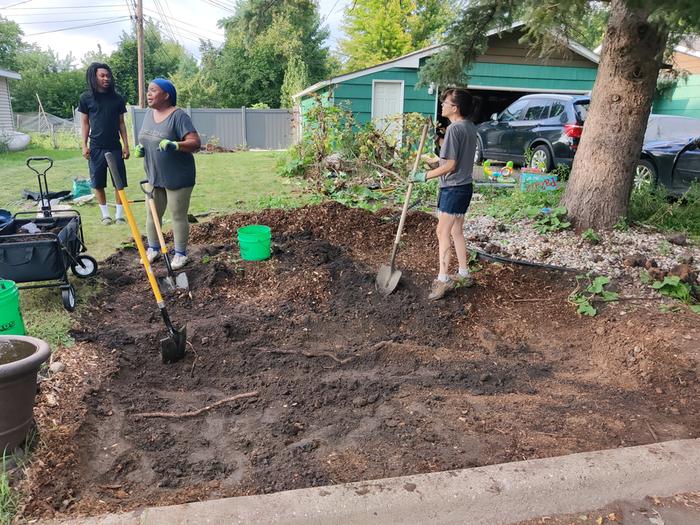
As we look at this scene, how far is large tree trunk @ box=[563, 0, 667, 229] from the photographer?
16.4ft

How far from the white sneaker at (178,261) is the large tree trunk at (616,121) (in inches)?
167

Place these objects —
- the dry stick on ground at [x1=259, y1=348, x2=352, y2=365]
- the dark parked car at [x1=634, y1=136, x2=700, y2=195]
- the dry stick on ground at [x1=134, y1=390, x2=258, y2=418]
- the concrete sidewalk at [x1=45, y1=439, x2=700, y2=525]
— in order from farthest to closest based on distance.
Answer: the dark parked car at [x1=634, y1=136, x2=700, y2=195], the dry stick on ground at [x1=259, y1=348, x2=352, y2=365], the dry stick on ground at [x1=134, y1=390, x2=258, y2=418], the concrete sidewalk at [x1=45, y1=439, x2=700, y2=525]

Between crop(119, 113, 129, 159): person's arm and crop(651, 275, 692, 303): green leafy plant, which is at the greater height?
crop(119, 113, 129, 159): person's arm

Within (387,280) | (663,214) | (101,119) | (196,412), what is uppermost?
(101,119)

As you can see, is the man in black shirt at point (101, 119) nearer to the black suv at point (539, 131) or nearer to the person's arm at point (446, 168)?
the person's arm at point (446, 168)

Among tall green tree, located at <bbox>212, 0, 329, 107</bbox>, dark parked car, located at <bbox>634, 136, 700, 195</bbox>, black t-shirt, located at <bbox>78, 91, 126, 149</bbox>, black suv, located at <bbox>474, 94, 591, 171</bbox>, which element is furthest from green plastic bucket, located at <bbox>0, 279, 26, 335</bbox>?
tall green tree, located at <bbox>212, 0, 329, 107</bbox>

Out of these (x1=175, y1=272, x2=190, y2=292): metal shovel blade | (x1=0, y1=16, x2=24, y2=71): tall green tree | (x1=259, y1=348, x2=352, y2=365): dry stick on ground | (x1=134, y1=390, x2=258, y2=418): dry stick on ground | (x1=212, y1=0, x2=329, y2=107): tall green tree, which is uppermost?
(x1=0, y1=16, x2=24, y2=71): tall green tree

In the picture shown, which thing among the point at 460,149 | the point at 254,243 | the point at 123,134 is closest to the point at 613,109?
the point at 460,149

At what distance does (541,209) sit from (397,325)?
3.09 m

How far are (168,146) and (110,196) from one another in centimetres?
483

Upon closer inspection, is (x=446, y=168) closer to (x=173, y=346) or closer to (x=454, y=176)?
(x=454, y=176)

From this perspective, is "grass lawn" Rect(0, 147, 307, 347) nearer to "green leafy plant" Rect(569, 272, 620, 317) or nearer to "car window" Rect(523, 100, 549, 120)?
"green leafy plant" Rect(569, 272, 620, 317)

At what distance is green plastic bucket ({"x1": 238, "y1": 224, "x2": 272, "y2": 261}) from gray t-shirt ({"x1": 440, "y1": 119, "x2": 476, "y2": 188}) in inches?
77.4

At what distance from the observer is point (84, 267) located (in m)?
4.62
